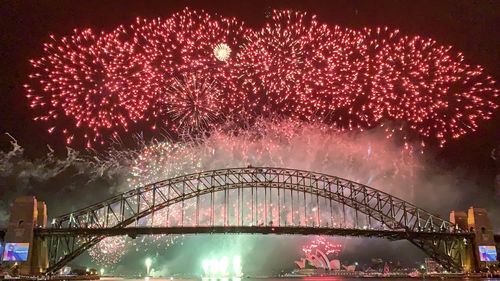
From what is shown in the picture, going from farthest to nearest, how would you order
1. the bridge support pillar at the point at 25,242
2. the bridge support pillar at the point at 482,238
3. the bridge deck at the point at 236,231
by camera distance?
the bridge support pillar at the point at 482,238, the bridge deck at the point at 236,231, the bridge support pillar at the point at 25,242

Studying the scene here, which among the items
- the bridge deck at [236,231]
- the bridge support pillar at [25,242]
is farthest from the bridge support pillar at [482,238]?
the bridge support pillar at [25,242]

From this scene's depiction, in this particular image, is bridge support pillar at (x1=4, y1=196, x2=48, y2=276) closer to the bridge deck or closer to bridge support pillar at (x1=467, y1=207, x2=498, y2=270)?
the bridge deck

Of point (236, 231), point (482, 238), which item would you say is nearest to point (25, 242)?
point (236, 231)

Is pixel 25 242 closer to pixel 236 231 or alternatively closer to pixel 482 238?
pixel 236 231

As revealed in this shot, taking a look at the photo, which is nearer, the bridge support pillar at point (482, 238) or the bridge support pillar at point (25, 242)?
the bridge support pillar at point (25, 242)

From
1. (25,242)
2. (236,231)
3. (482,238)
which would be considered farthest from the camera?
(482,238)

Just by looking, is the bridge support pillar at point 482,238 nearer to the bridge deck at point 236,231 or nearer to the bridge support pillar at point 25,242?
the bridge deck at point 236,231

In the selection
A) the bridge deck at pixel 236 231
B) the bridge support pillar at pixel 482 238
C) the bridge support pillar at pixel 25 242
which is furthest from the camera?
the bridge support pillar at pixel 482 238

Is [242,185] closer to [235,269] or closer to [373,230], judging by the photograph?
[373,230]

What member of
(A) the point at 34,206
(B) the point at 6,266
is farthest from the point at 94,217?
(B) the point at 6,266
